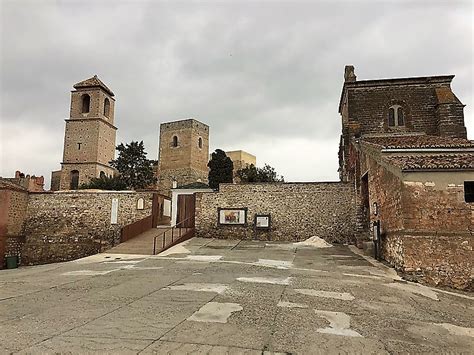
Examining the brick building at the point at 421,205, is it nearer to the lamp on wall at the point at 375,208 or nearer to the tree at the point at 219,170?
the lamp on wall at the point at 375,208

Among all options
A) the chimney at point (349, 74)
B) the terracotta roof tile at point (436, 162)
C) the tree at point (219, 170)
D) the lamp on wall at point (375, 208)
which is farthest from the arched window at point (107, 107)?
the terracotta roof tile at point (436, 162)

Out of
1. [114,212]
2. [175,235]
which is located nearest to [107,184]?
[114,212]

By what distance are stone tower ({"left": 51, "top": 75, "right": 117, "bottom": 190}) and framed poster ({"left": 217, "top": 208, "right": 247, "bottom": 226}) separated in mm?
22399

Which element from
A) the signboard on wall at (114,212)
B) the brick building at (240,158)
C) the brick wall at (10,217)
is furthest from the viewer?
the brick building at (240,158)

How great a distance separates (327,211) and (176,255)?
8.63 m

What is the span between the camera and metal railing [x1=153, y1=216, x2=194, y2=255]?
17503mm

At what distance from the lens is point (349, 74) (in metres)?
26.4

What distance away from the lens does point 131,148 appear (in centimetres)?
3850

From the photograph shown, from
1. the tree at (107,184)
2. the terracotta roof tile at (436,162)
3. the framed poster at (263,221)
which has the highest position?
the tree at (107,184)

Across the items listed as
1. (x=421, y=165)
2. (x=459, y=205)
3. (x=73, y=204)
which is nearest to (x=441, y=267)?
(x=459, y=205)

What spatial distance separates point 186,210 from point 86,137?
22.0 m

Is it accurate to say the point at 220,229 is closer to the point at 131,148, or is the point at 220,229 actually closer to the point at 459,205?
the point at 459,205

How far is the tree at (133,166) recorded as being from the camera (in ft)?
124

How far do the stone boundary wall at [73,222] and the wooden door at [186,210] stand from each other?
2128mm
